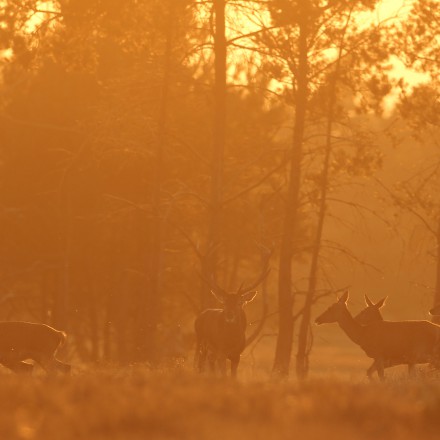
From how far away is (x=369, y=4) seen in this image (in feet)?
104

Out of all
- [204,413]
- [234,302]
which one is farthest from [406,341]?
[204,413]

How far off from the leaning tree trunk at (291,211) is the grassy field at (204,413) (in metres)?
19.1

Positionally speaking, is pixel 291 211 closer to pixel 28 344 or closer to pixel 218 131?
pixel 218 131

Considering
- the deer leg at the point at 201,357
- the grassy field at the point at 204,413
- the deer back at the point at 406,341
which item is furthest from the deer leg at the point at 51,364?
the grassy field at the point at 204,413

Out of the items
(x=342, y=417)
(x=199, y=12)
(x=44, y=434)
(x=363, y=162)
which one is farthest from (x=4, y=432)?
(x=363, y=162)

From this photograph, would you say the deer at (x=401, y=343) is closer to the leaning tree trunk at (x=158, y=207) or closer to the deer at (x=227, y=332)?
the deer at (x=227, y=332)

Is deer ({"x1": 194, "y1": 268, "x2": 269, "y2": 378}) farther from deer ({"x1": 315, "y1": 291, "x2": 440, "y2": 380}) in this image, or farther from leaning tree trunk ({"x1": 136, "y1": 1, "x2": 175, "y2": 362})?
leaning tree trunk ({"x1": 136, "y1": 1, "x2": 175, "y2": 362})

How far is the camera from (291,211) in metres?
32.6

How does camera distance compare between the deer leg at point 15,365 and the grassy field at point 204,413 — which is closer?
the grassy field at point 204,413

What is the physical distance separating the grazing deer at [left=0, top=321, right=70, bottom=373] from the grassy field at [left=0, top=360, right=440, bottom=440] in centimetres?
1012

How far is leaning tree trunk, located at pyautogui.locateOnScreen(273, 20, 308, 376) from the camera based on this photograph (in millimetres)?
31625

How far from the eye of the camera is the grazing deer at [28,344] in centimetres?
2259

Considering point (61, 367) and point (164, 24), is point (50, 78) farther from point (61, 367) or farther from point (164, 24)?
point (61, 367)

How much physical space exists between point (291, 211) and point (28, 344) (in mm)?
11278
